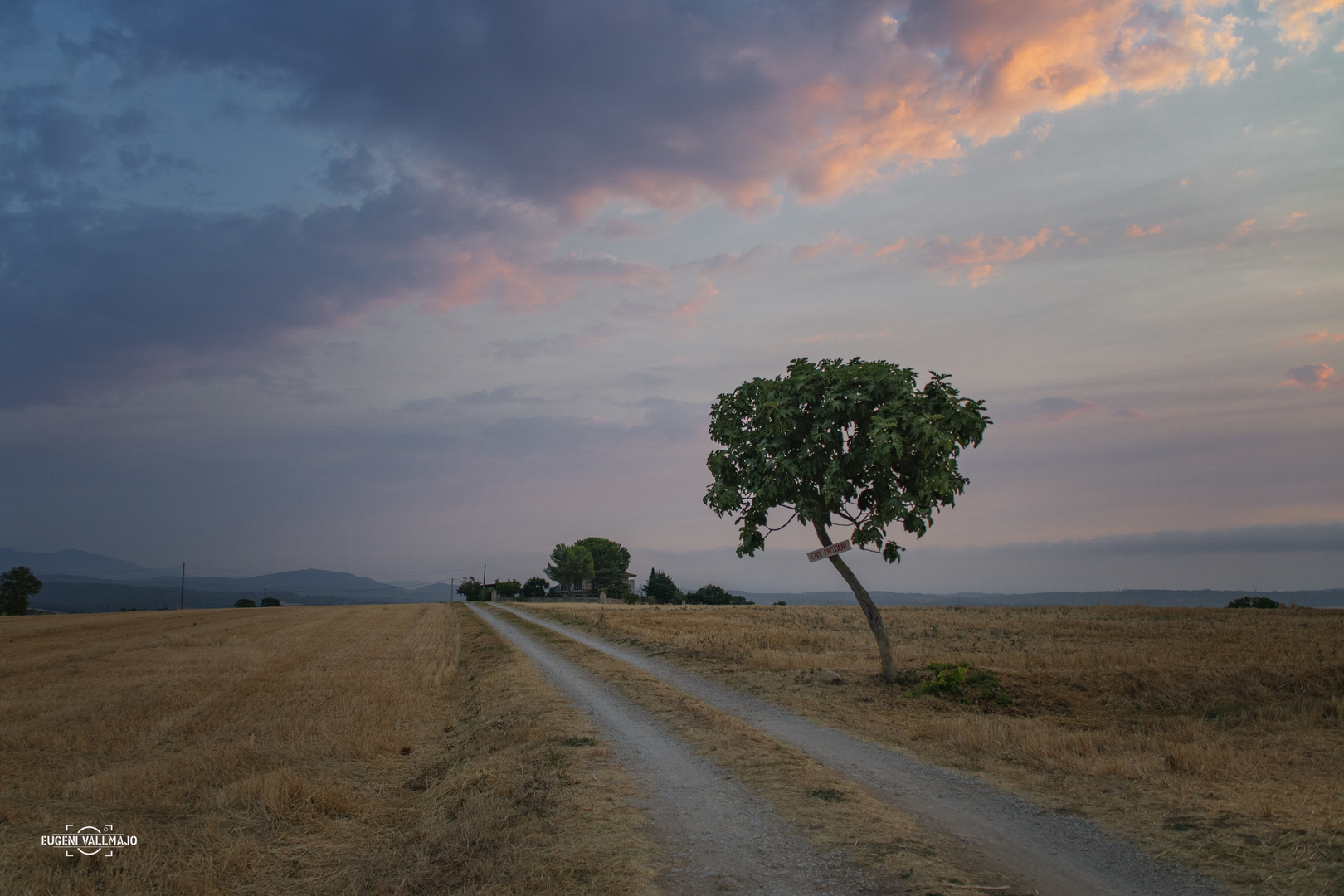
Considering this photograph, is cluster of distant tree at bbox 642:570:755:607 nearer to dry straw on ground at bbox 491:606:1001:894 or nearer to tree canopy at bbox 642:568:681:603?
tree canopy at bbox 642:568:681:603

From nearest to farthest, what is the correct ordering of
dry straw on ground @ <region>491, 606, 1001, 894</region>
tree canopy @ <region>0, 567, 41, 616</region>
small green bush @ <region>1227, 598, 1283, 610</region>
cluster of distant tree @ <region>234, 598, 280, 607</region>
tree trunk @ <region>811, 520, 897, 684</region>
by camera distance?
1. dry straw on ground @ <region>491, 606, 1001, 894</region>
2. tree trunk @ <region>811, 520, 897, 684</region>
3. small green bush @ <region>1227, 598, 1283, 610</region>
4. tree canopy @ <region>0, 567, 41, 616</region>
5. cluster of distant tree @ <region>234, 598, 280, 607</region>

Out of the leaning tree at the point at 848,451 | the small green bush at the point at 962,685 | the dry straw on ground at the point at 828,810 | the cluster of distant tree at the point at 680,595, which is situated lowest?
the cluster of distant tree at the point at 680,595

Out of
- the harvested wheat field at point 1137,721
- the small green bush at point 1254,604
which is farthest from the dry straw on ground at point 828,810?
the small green bush at point 1254,604

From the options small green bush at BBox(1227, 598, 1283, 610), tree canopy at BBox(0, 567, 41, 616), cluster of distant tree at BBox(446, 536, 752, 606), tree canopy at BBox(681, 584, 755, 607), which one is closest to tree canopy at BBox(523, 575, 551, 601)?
cluster of distant tree at BBox(446, 536, 752, 606)

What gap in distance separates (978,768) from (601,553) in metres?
167

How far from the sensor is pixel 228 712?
16391 mm

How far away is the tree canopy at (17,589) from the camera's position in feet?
283

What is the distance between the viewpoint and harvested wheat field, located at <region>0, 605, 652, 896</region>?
713 cm

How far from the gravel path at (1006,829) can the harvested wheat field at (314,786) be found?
3.49 meters

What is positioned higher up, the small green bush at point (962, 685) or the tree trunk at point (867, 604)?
the tree trunk at point (867, 604)

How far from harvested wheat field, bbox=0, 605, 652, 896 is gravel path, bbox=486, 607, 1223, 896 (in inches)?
138

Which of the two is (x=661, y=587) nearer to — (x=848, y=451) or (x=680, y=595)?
(x=680, y=595)

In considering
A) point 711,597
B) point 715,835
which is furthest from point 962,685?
point 711,597

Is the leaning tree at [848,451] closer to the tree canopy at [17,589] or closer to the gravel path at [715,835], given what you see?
the gravel path at [715,835]
